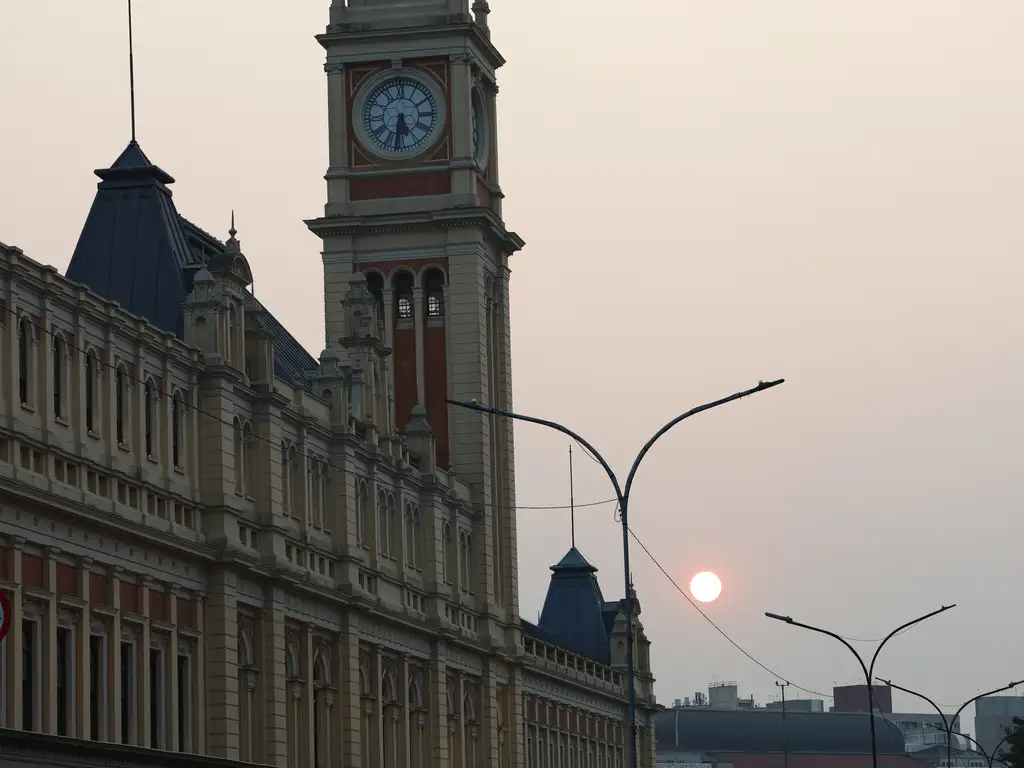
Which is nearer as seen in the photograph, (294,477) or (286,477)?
(286,477)

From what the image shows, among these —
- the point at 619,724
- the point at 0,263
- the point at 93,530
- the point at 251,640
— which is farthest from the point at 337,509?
the point at 619,724

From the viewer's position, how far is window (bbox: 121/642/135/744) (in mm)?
50219

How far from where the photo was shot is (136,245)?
6094 centimetres

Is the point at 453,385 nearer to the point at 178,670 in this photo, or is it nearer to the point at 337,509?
the point at 337,509

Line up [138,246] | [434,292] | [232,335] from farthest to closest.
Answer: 1. [434,292]
2. [138,246]
3. [232,335]

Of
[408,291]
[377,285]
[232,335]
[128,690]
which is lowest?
[128,690]

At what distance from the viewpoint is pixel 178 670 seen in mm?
53281

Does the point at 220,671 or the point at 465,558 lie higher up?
Result: the point at 465,558

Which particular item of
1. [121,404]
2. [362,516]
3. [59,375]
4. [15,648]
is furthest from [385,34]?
[15,648]

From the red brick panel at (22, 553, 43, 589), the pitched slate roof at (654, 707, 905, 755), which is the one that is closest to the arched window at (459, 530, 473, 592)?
the red brick panel at (22, 553, 43, 589)

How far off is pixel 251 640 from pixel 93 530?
32.8 feet

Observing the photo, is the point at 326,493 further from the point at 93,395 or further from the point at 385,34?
the point at 385,34

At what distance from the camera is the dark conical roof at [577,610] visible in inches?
4535

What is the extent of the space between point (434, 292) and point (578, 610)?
37.6m
